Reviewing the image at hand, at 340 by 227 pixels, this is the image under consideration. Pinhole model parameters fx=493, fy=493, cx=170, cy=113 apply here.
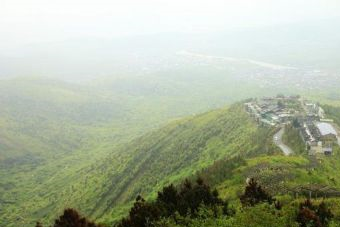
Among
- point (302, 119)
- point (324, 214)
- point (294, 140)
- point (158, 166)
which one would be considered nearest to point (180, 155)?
point (158, 166)

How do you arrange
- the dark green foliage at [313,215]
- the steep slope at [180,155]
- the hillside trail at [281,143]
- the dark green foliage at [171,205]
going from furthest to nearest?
the steep slope at [180,155] → the hillside trail at [281,143] → the dark green foliage at [171,205] → the dark green foliage at [313,215]

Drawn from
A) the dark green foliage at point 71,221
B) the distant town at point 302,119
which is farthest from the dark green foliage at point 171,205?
the distant town at point 302,119

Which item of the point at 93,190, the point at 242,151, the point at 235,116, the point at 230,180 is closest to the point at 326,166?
the point at 230,180

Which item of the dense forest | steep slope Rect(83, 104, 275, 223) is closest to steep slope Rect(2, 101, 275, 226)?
steep slope Rect(83, 104, 275, 223)

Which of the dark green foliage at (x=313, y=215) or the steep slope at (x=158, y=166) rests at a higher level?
the dark green foliage at (x=313, y=215)

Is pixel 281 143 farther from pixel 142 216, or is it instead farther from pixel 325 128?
pixel 142 216

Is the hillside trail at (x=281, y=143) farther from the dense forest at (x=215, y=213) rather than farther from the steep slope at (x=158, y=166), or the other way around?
the dense forest at (x=215, y=213)

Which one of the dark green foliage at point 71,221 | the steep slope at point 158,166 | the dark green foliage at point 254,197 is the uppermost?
the dark green foliage at point 71,221
